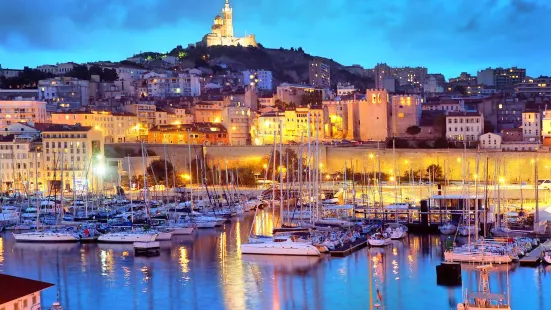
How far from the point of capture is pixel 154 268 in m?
22.6

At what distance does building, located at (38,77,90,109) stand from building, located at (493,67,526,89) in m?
45.5

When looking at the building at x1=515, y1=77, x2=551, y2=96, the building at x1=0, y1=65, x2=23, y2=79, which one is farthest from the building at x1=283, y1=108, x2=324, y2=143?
the building at x1=0, y1=65, x2=23, y2=79

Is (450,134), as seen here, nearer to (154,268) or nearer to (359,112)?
(359,112)

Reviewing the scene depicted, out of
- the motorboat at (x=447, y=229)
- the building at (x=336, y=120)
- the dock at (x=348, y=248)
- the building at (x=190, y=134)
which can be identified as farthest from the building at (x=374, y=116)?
the dock at (x=348, y=248)

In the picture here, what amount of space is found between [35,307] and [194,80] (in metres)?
51.5

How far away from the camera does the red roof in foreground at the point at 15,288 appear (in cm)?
1301

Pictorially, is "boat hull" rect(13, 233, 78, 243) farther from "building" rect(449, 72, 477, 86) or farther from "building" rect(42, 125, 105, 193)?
"building" rect(449, 72, 477, 86)

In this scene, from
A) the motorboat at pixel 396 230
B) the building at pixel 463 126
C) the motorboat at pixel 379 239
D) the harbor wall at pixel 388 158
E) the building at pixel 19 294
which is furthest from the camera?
the building at pixel 463 126

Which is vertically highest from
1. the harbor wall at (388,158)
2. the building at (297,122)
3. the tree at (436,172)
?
the building at (297,122)

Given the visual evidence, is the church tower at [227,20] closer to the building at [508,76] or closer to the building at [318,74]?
the building at [318,74]

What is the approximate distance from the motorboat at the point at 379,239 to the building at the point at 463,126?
22.7 metres

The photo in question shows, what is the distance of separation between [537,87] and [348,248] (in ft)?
170

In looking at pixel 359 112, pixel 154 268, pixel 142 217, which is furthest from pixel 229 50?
pixel 154 268

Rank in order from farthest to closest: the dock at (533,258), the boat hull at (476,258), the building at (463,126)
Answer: the building at (463,126) < the dock at (533,258) < the boat hull at (476,258)
